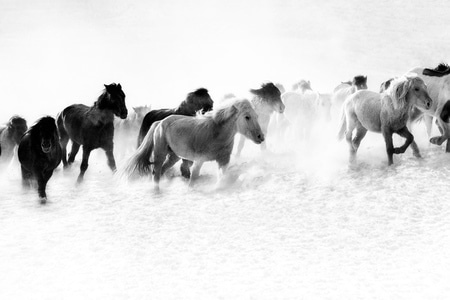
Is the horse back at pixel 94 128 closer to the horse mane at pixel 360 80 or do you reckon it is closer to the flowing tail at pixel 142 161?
the flowing tail at pixel 142 161

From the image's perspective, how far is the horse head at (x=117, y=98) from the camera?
993 cm

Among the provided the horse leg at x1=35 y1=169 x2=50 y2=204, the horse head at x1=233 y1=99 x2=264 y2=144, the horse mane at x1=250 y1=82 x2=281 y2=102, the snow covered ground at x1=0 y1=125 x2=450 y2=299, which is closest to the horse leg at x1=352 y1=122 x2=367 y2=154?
the snow covered ground at x1=0 y1=125 x2=450 y2=299

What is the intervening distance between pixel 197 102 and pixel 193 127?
4.76 ft

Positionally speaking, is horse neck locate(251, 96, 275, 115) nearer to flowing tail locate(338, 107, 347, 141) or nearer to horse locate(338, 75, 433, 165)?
flowing tail locate(338, 107, 347, 141)

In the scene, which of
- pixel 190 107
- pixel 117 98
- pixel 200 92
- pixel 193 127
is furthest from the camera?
pixel 200 92

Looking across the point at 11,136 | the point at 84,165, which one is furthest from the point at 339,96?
the point at 11,136

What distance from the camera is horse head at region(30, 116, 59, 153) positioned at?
8.80 m

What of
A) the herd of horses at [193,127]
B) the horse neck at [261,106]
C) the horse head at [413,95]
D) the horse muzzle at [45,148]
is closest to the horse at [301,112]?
the horse neck at [261,106]

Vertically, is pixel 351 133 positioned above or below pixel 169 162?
above

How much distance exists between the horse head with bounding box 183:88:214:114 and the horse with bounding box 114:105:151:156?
3246 mm

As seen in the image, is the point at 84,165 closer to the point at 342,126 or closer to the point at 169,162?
the point at 169,162

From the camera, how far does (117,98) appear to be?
994 cm

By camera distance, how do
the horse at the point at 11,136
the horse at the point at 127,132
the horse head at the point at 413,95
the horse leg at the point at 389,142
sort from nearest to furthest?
1. the horse head at the point at 413,95
2. the horse leg at the point at 389,142
3. the horse at the point at 11,136
4. the horse at the point at 127,132

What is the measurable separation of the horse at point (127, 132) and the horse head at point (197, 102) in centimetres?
325
